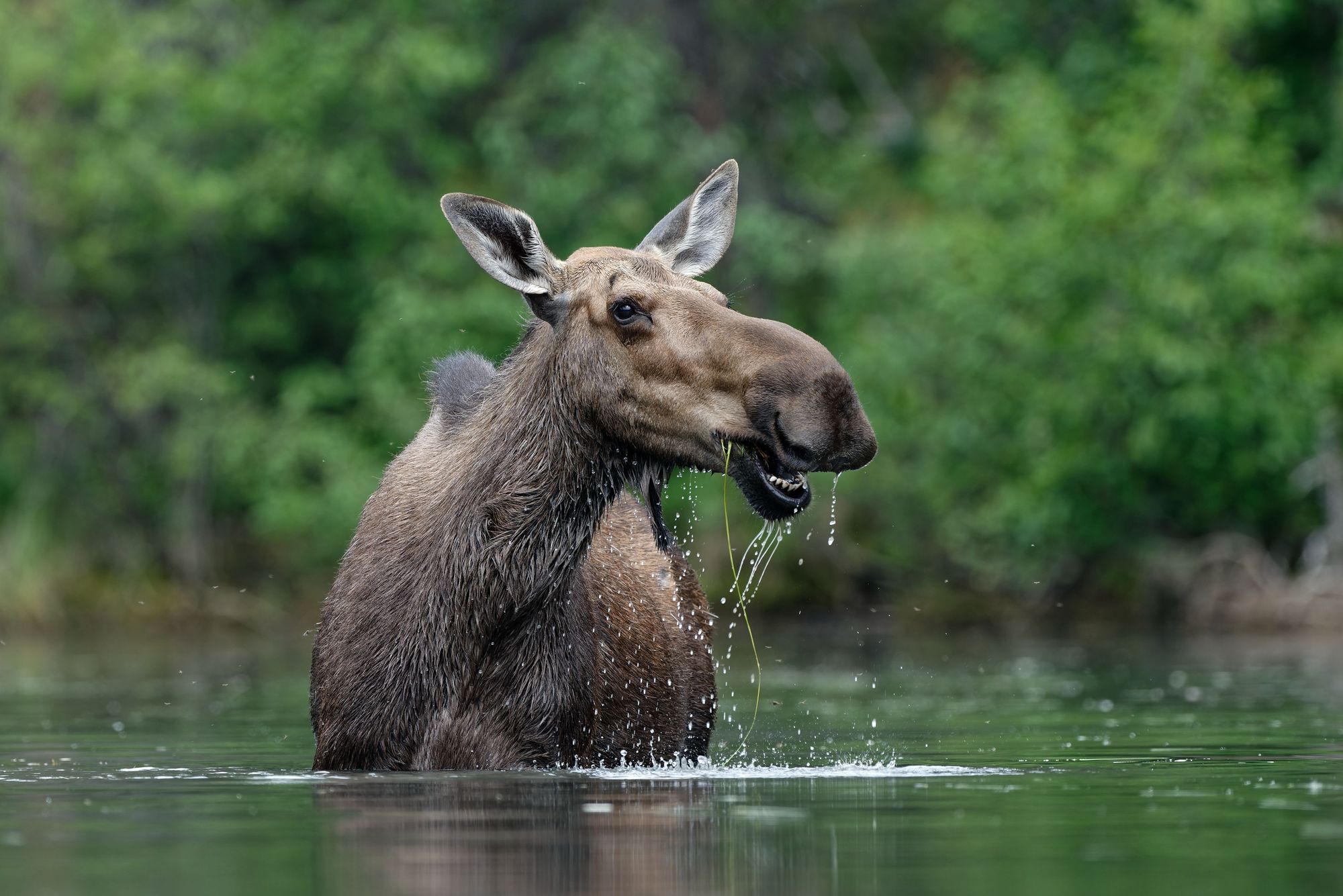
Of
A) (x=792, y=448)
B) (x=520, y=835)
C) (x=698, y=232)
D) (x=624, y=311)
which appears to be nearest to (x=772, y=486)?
(x=792, y=448)

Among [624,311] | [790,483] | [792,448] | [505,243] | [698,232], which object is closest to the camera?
[792,448]

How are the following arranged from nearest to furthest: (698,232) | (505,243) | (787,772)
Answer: (505,243) → (787,772) → (698,232)

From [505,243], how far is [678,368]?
43.1 inches

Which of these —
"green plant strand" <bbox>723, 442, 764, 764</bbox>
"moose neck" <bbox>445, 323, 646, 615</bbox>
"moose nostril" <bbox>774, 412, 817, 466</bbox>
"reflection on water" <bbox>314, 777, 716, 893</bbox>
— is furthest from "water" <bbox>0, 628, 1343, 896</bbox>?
"moose nostril" <bbox>774, 412, 817, 466</bbox>

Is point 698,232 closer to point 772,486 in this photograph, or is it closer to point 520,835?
point 772,486

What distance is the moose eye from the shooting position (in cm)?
850

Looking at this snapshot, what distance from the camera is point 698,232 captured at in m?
9.84

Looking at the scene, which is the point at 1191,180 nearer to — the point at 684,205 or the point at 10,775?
the point at 684,205

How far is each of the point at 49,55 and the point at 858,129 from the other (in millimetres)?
12524

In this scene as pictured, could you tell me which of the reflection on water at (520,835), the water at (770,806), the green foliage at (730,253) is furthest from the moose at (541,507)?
the green foliage at (730,253)

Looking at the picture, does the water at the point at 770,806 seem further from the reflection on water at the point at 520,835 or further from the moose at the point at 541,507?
the moose at the point at 541,507

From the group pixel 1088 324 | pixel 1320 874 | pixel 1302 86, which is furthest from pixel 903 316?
pixel 1320 874

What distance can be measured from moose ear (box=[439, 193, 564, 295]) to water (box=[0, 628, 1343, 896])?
1.95 meters

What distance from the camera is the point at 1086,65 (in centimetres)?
2936
